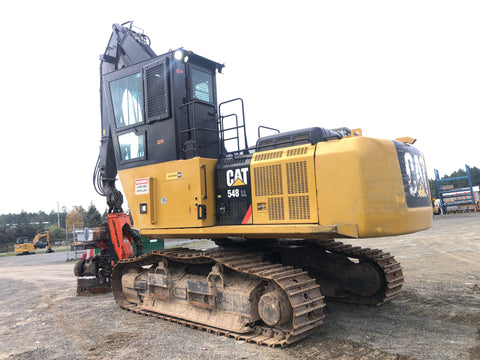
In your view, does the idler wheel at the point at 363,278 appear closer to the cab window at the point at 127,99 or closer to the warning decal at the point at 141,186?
the warning decal at the point at 141,186

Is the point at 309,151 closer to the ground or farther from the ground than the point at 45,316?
farther from the ground

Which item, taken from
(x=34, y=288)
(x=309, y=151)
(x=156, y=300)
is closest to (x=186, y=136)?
(x=309, y=151)

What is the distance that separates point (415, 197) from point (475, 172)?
107519 mm

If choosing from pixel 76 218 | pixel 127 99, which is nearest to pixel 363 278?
pixel 127 99

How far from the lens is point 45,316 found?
691 centimetres

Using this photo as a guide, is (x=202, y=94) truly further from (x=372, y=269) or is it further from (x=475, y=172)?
(x=475, y=172)

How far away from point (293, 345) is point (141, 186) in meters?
3.64

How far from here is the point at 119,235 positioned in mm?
8320

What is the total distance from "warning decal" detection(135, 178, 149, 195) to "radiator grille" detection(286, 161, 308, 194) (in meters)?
2.67

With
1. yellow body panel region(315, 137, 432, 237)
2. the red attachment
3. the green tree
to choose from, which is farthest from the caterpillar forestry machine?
the green tree

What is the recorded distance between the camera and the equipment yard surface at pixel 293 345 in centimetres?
436

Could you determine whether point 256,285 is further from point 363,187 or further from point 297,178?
point 363,187

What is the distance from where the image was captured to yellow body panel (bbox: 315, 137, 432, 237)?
171 inches

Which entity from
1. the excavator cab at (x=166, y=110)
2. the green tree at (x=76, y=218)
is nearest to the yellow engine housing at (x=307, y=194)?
the excavator cab at (x=166, y=110)
